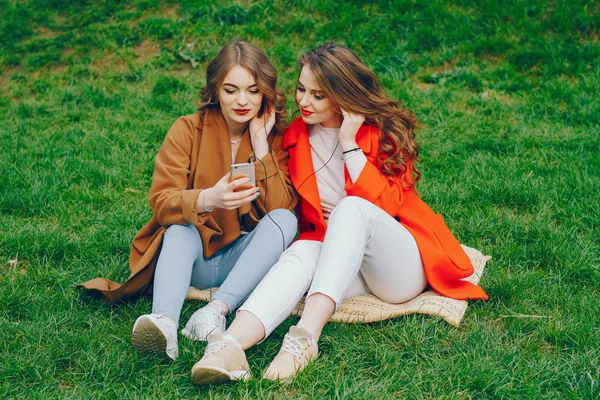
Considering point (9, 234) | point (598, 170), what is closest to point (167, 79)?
point (9, 234)

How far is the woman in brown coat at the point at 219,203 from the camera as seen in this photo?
3.09 meters

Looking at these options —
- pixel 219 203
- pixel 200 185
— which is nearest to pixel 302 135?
pixel 200 185

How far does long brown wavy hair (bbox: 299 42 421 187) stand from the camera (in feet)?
11.0

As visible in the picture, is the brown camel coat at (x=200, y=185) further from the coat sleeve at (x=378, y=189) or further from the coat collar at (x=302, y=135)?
the coat sleeve at (x=378, y=189)

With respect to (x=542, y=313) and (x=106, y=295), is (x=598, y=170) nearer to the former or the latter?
(x=542, y=313)

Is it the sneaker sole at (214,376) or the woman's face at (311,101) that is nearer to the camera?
the sneaker sole at (214,376)

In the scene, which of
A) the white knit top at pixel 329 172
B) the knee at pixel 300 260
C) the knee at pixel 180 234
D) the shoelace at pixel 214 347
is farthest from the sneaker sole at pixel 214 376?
the white knit top at pixel 329 172

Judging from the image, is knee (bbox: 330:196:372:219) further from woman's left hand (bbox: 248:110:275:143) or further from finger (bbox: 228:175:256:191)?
woman's left hand (bbox: 248:110:275:143)

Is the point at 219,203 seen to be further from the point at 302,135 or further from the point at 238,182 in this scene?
the point at 302,135

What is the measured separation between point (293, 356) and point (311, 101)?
53.3 inches

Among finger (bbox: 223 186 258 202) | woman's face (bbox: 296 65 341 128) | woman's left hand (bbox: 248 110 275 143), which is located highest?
woman's face (bbox: 296 65 341 128)

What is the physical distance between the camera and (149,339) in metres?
2.79

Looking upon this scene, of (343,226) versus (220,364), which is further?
(343,226)

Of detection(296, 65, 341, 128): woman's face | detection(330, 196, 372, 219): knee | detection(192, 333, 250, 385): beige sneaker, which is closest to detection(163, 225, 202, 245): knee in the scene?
detection(192, 333, 250, 385): beige sneaker
